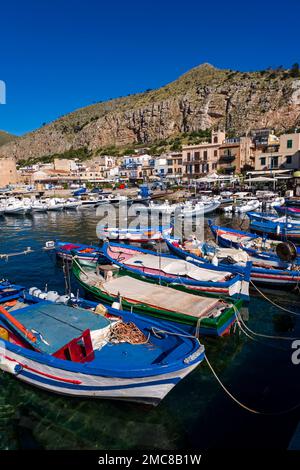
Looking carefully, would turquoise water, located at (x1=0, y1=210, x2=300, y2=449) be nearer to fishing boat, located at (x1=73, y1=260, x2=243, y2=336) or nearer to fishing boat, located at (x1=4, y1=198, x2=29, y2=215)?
fishing boat, located at (x1=73, y1=260, x2=243, y2=336)

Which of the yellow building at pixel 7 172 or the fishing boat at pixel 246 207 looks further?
the yellow building at pixel 7 172

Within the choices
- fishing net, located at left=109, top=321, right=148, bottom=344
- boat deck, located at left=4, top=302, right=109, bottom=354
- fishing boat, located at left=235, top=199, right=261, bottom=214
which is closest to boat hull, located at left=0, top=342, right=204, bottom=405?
boat deck, located at left=4, top=302, right=109, bottom=354

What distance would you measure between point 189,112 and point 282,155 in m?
71.9

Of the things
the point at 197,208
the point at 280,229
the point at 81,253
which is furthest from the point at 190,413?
the point at 197,208

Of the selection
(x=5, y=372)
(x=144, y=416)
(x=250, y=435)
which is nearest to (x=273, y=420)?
(x=250, y=435)

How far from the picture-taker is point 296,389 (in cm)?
990

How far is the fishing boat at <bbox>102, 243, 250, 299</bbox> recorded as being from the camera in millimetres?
14797

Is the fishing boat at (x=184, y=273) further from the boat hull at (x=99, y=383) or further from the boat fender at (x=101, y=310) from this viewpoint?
the boat hull at (x=99, y=383)

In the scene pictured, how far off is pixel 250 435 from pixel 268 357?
376cm

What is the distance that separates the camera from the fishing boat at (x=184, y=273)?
14797 mm

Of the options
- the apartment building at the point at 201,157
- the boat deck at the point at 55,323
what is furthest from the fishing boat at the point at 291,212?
the apartment building at the point at 201,157

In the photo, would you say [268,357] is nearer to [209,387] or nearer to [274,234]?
[209,387]

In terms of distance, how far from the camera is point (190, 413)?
890 cm

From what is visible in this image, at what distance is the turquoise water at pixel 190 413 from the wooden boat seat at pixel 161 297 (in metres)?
1.39
